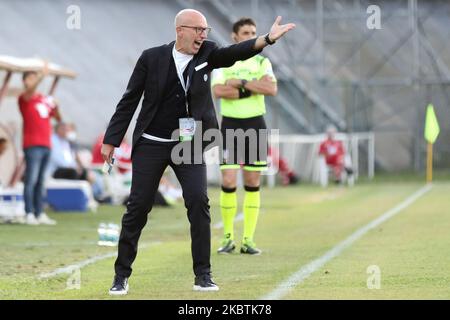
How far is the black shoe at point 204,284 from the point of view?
8.63 m

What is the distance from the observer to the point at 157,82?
8648mm

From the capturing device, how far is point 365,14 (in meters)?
32.8

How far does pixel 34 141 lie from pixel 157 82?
7.92 metres

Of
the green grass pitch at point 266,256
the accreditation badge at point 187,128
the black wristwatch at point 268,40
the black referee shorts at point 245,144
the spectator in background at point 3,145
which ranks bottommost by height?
the green grass pitch at point 266,256

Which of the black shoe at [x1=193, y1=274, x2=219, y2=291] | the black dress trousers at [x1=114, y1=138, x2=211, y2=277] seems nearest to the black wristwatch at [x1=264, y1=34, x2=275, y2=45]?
the black dress trousers at [x1=114, y1=138, x2=211, y2=277]

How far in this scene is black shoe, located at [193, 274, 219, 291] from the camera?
8633mm

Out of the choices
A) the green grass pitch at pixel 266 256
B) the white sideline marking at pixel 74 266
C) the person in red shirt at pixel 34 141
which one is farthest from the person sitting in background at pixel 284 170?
the white sideline marking at pixel 74 266

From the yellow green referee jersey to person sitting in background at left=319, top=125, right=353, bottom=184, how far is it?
56.6 feet

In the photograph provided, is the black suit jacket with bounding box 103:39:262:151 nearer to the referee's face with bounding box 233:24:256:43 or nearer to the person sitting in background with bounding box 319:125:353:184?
the referee's face with bounding box 233:24:256:43

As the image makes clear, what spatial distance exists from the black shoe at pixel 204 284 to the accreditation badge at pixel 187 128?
100 cm

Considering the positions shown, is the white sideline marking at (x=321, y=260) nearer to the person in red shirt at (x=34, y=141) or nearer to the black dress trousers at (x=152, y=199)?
the black dress trousers at (x=152, y=199)

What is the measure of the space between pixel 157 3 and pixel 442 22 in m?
8.21
